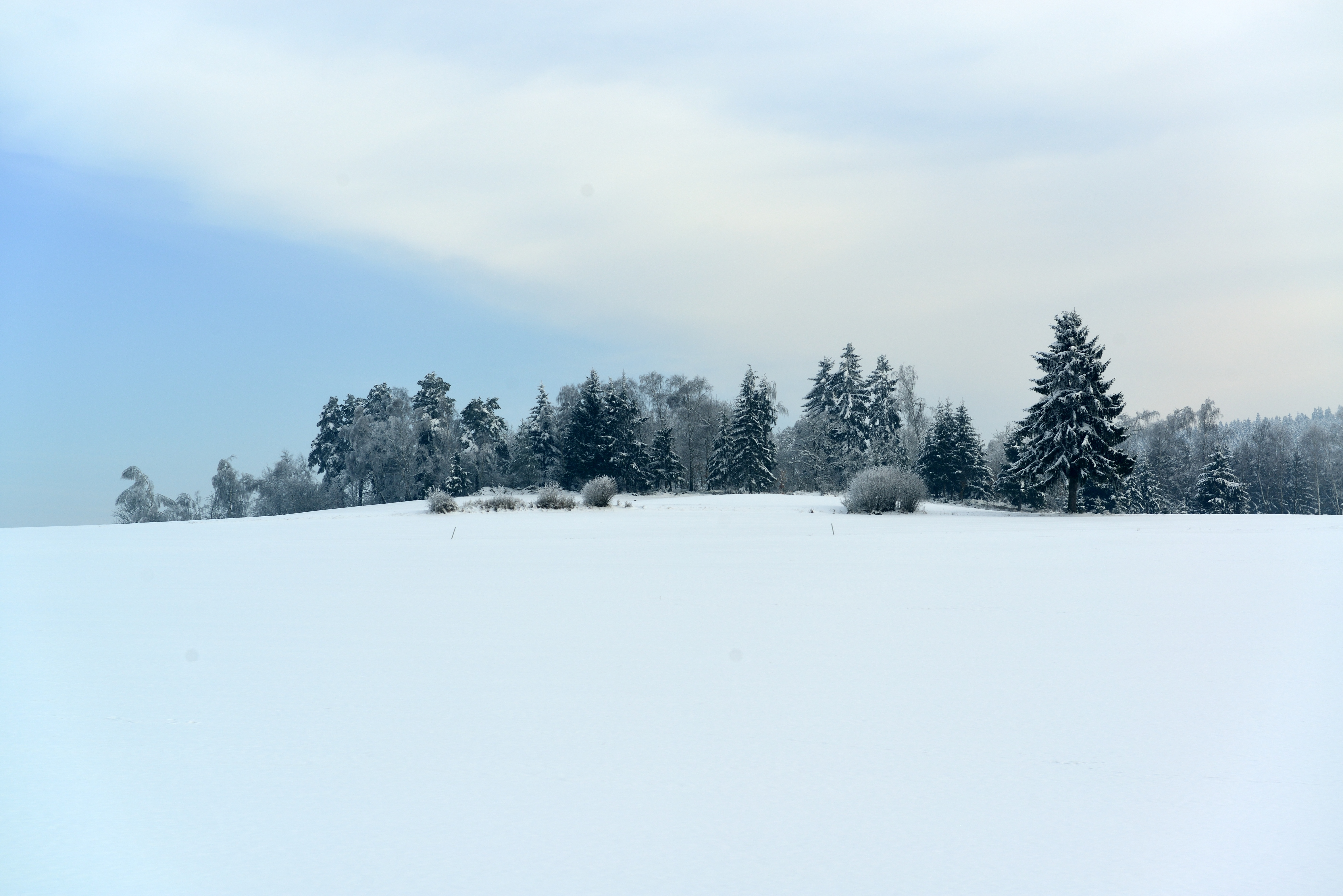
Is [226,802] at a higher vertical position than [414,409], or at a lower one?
lower

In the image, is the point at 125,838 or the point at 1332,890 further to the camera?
the point at 125,838

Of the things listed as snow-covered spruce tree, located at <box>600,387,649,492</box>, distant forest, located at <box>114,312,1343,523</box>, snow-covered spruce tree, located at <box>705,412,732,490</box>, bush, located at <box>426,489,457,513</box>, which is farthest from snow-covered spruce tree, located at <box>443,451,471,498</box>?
bush, located at <box>426,489,457,513</box>

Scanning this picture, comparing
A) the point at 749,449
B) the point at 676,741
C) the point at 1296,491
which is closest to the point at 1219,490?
the point at 1296,491

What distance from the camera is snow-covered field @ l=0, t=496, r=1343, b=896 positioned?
307 centimetres

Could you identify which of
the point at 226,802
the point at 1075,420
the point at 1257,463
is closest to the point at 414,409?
the point at 1075,420

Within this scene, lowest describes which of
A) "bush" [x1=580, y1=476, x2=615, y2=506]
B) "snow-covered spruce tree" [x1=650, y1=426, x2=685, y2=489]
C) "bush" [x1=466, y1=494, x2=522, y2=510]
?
"bush" [x1=466, y1=494, x2=522, y2=510]

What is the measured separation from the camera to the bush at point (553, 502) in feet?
95.5

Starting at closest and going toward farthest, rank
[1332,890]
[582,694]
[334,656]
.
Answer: [1332,890] < [582,694] < [334,656]

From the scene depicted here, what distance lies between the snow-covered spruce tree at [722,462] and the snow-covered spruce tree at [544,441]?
9424 mm

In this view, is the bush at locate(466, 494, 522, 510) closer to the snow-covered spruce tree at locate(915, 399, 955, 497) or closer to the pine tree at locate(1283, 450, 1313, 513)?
the snow-covered spruce tree at locate(915, 399, 955, 497)

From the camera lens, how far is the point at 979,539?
17156 millimetres

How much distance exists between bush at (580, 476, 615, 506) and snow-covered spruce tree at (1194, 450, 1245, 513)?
33.2 m

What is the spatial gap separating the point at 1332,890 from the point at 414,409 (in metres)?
56.2

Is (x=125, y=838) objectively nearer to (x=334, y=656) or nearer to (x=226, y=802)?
(x=226, y=802)
